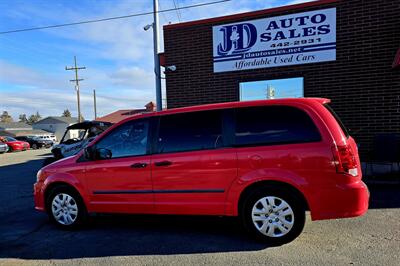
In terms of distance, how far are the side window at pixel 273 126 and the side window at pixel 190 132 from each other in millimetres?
306

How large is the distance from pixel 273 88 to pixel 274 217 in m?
6.33

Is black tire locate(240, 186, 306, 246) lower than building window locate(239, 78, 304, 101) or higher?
lower

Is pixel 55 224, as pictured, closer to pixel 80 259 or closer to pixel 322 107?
pixel 80 259

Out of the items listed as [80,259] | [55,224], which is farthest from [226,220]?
[55,224]

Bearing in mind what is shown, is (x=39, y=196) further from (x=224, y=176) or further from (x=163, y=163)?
(x=224, y=176)

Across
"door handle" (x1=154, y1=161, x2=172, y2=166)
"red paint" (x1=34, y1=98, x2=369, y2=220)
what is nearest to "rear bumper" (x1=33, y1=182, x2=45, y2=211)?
"red paint" (x1=34, y1=98, x2=369, y2=220)

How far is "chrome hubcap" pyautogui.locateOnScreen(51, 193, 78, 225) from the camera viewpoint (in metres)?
5.43

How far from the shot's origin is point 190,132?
15.8ft

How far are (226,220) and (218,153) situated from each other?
4.96ft

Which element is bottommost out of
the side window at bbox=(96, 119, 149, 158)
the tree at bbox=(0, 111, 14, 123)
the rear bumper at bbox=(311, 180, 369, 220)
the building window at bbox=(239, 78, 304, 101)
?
the rear bumper at bbox=(311, 180, 369, 220)

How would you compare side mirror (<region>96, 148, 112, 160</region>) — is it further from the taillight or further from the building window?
the building window

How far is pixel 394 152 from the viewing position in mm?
8297

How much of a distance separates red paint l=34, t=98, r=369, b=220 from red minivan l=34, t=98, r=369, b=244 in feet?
0.04

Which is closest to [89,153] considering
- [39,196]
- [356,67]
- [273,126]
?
[39,196]
